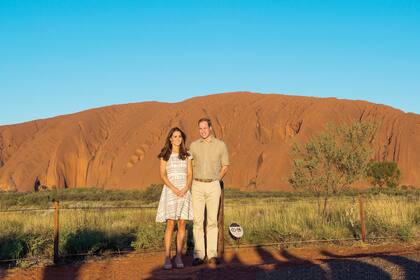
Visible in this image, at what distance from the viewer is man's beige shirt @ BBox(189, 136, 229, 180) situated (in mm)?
7922

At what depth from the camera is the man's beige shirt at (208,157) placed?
792cm

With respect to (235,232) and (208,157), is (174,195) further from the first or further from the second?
(235,232)

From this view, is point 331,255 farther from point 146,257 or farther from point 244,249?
point 146,257

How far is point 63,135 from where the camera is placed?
250 feet

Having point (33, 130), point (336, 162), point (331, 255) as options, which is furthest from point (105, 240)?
point (33, 130)

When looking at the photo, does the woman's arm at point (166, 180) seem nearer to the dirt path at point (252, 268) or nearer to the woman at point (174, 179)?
the woman at point (174, 179)

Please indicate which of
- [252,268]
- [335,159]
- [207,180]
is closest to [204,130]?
[207,180]

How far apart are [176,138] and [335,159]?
402 inches

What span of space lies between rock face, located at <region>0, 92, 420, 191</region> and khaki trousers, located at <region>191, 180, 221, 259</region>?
40.8m

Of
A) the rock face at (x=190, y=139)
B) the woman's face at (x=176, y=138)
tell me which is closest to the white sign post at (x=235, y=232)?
the woman's face at (x=176, y=138)

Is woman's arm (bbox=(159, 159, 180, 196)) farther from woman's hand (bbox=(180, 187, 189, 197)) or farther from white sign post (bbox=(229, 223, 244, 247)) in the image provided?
white sign post (bbox=(229, 223, 244, 247))

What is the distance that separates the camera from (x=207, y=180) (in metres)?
7.97

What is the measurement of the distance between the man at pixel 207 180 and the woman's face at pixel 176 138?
0.31 metres

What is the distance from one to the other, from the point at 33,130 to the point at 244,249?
86138mm
